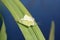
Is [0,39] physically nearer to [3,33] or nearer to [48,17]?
[3,33]

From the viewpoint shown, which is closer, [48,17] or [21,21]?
[21,21]

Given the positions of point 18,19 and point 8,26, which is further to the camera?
point 8,26

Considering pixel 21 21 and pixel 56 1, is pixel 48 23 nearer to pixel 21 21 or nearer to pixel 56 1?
pixel 56 1

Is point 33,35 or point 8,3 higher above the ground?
point 8,3

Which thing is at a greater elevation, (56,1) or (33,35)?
(56,1)

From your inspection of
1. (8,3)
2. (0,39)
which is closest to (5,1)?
(8,3)

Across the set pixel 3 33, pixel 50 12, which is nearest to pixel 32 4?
pixel 50 12
